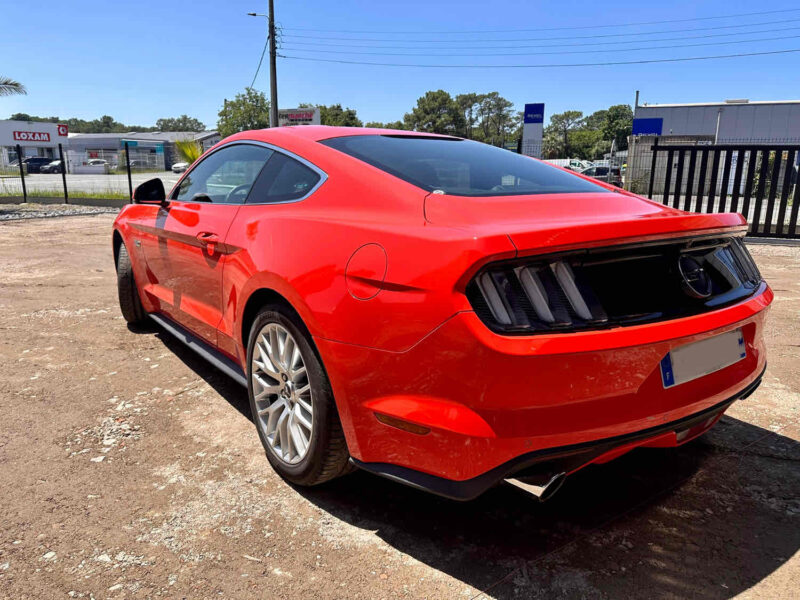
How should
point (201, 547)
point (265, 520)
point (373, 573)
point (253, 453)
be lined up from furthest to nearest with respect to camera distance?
point (253, 453) < point (265, 520) < point (201, 547) < point (373, 573)

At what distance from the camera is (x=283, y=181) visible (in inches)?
109

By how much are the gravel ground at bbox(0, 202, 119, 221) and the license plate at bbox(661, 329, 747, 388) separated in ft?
52.7

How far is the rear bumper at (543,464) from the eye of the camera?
1776mm

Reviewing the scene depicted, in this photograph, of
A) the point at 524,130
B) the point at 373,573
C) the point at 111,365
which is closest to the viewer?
the point at 373,573

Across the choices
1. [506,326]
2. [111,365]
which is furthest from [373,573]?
[111,365]

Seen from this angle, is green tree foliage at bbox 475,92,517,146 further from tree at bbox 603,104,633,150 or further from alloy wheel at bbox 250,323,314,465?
alloy wheel at bbox 250,323,314,465

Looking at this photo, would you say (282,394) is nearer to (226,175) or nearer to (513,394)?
(513,394)

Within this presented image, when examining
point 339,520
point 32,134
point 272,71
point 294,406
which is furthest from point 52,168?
point 339,520

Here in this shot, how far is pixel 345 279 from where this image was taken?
2041 mm

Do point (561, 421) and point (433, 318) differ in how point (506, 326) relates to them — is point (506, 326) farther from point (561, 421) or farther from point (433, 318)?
point (561, 421)

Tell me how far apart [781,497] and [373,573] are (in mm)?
1727

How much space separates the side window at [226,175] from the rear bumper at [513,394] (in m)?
1.44

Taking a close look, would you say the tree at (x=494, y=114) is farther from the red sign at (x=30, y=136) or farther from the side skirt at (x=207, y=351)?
the side skirt at (x=207, y=351)

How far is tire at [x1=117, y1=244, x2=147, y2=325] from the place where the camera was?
15.0 feet
